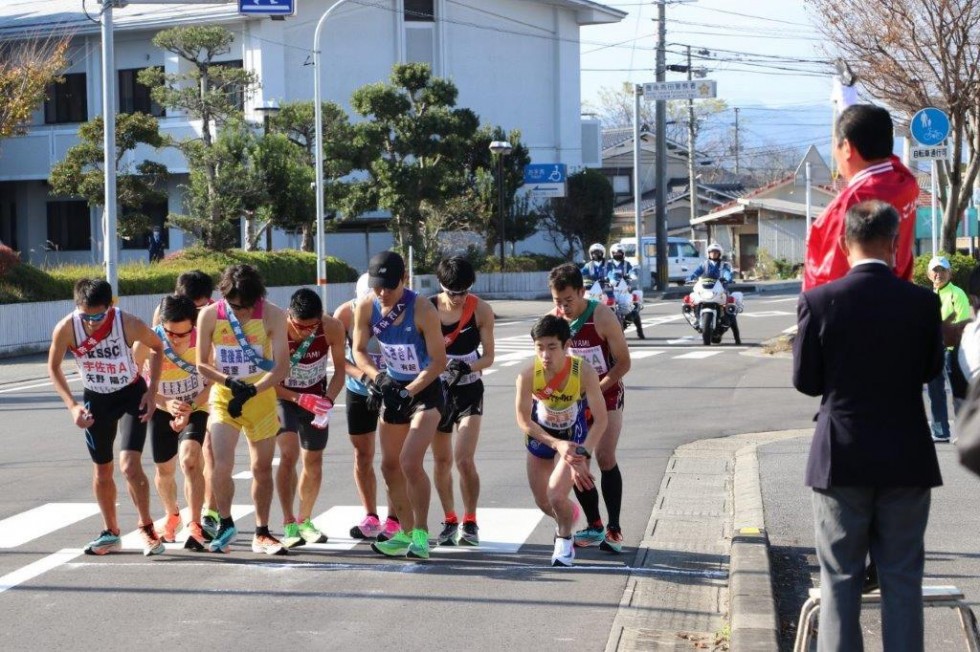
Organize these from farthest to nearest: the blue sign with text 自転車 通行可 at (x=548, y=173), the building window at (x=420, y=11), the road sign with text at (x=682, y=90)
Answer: the building window at (x=420, y=11) → the blue sign with text 自転車 通行可 at (x=548, y=173) → the road sign with text at (x=682, y=90)

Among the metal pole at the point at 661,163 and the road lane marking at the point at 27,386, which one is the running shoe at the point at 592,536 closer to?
the road lane marking at the point at 27,386

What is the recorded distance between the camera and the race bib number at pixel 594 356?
346 inches

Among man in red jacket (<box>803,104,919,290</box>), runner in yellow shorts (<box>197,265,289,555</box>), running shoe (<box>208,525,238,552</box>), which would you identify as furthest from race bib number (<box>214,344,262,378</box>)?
man in red jacket (<box>803,104,919,290</box>)

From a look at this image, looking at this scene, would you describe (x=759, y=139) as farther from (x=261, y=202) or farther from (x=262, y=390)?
(x=262, y=390)

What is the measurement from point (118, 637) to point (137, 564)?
1707 mm

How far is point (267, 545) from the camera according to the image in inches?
344

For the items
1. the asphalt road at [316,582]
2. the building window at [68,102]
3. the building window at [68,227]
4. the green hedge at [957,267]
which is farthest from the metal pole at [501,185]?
the asphalt road at [316,582]

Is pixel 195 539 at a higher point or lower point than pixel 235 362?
lower

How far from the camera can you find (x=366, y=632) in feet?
22.7

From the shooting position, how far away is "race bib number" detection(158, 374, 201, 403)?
9.05m

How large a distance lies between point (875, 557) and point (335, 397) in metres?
4.50

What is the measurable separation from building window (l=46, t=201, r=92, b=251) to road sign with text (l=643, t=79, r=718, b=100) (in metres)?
20.0

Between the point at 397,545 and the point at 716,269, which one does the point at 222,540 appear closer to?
the point at 397,545

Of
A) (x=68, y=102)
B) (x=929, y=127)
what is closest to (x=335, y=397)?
(x=929, y=127)
